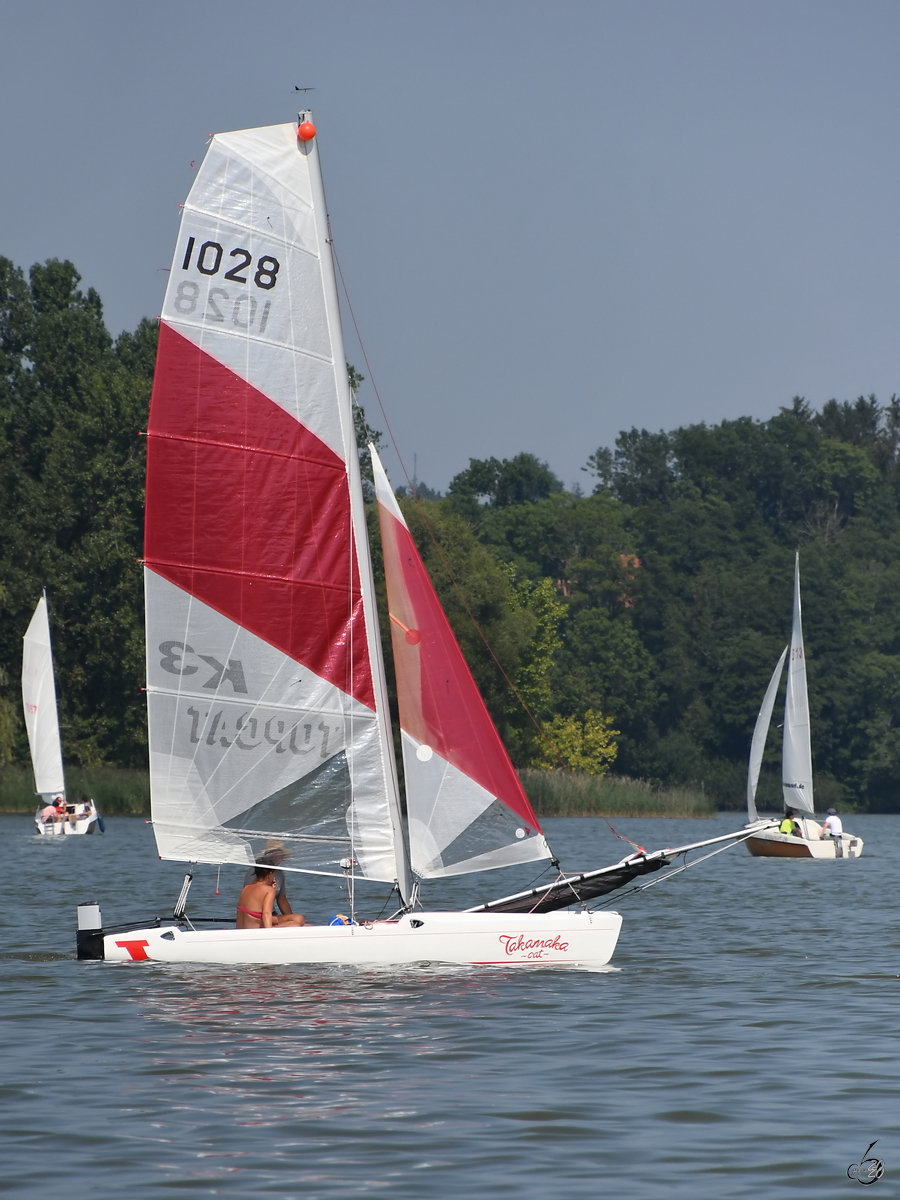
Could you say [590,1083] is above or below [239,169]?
below

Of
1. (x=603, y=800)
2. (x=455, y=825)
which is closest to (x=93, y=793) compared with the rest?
(x=603, y=800)

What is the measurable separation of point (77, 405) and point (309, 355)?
186 ft

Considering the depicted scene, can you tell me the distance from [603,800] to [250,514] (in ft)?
143

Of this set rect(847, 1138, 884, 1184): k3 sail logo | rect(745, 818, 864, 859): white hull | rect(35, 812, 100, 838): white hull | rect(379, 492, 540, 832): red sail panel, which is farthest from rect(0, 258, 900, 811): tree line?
rect(847, 1138, 884, 1184): k3 sail logo

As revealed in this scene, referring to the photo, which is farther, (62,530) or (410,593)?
(62,530)

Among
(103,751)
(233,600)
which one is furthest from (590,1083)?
(103,751)

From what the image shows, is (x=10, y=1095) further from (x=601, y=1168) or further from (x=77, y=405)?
(x=77, y=405)

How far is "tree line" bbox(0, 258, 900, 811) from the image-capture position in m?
65.5

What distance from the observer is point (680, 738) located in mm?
Answer: 94812

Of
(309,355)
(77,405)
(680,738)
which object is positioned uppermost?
(77,405)

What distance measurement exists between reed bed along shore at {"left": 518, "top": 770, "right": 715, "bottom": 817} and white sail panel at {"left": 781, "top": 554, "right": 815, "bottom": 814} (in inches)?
492

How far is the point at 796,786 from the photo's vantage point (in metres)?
43.5

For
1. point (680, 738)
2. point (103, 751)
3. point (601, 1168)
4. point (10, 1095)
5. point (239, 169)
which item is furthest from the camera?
point (680, 738)

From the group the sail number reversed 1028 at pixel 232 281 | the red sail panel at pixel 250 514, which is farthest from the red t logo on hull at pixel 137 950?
the sail number reversed 1028 at pixel 232 281
